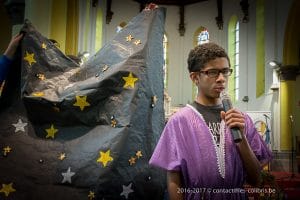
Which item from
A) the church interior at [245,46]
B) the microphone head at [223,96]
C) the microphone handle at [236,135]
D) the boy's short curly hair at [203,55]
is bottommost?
the microphone handle at [236,135]

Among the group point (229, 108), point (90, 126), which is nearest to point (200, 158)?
point (229, 108)

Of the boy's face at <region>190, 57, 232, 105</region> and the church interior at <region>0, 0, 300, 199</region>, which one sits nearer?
the boy's face at <region>190, 57, 232, 105</region>

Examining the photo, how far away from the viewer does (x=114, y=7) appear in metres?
15.8

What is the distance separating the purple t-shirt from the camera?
4.99 feet

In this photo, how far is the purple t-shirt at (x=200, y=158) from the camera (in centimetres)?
152

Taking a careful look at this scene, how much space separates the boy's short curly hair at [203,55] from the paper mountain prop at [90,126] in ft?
1.68

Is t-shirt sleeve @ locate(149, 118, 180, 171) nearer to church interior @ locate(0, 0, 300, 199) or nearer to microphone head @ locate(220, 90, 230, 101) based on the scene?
microphone head @ locate(220, 90, 230, 101)

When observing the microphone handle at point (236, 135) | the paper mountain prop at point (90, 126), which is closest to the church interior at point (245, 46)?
the paper mountain prop at point (90, 126)

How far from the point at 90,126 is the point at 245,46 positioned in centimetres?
1288

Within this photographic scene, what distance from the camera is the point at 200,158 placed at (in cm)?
154

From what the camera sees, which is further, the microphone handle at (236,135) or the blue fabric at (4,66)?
the blue fabric at (4,66)

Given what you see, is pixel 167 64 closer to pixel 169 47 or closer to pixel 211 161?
pixel 169 47

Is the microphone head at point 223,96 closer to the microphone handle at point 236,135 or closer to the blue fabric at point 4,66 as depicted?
the microphone handle at point 236,135

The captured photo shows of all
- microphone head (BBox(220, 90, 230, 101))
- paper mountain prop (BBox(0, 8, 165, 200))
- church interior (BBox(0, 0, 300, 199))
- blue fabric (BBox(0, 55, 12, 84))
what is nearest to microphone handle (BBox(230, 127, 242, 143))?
microphone head (BBox(220, 90, 230, 101))
